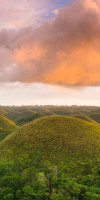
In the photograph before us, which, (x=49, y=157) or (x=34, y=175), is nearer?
(x=34, y=175)

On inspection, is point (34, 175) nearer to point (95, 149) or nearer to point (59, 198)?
point (59, 198)

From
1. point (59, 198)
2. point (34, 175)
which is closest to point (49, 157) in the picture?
point (34, 175)

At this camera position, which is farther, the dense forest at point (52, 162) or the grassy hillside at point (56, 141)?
the grassy hillside at point (56, 141)

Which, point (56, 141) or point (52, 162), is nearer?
point (52, 162)

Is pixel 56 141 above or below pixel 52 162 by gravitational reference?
above

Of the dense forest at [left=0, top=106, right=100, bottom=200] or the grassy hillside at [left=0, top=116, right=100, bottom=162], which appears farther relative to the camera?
the grassy hillside at [left=0, top=116, right=100, bottom=162]
